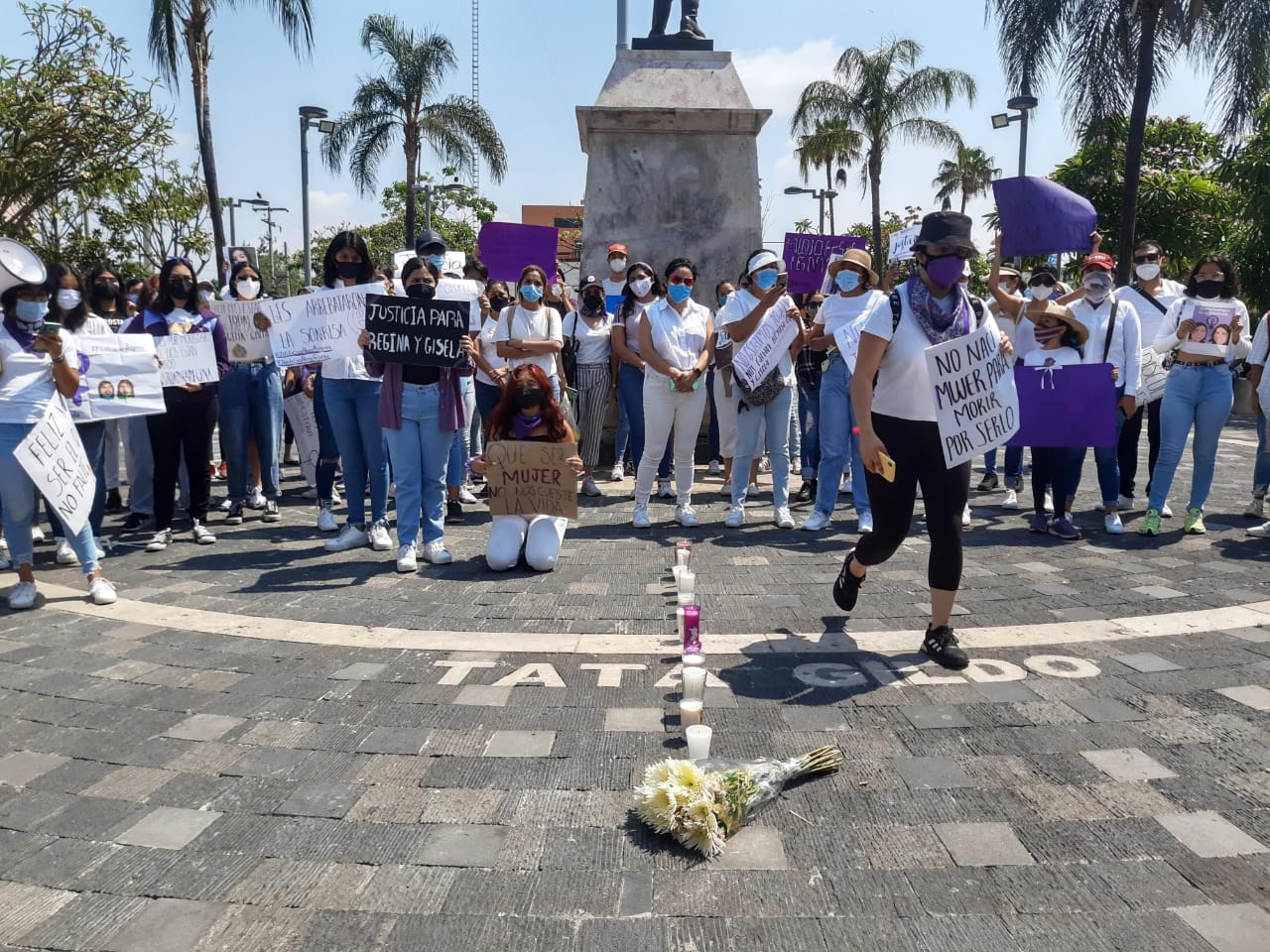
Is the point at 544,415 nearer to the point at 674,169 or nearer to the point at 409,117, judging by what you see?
the point at 674,169

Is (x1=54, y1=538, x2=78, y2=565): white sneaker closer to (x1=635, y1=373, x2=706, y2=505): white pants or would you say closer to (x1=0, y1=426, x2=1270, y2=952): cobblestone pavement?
(x1=0, y1=426, x2=1270, y2=952): cobblestone pavement

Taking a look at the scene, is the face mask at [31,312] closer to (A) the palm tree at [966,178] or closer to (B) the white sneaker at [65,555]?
(B) the white sneaker at [65,555]

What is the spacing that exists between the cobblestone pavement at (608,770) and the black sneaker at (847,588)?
13 cm

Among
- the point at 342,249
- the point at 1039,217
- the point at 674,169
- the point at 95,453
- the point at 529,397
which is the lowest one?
→ the point at 95,453

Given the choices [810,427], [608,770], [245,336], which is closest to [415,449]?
[245,336]

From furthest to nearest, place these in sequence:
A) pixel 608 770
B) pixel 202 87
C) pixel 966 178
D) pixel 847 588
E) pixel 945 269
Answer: pixel 966 178, pixel 202 87, pixel 847 588, pixel 945 269, pixel 608 770

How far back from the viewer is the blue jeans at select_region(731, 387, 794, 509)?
7.48 m

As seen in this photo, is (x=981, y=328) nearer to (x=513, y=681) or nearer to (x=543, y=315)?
(x=513, y=681)

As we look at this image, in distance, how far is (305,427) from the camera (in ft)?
30.1

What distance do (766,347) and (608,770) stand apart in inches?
178

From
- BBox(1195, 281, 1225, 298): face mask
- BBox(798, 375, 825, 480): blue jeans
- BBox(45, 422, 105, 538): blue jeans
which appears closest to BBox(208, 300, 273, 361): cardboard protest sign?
BBox(45, 422, 105, 538): blue jeans

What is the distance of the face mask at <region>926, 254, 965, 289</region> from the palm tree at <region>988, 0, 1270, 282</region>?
14.9 meters

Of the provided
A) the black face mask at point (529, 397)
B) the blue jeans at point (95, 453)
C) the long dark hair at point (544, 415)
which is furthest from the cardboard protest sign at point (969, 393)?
the blue jeans at point (95, 453)

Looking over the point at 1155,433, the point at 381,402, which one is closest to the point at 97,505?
the point at 381,402
